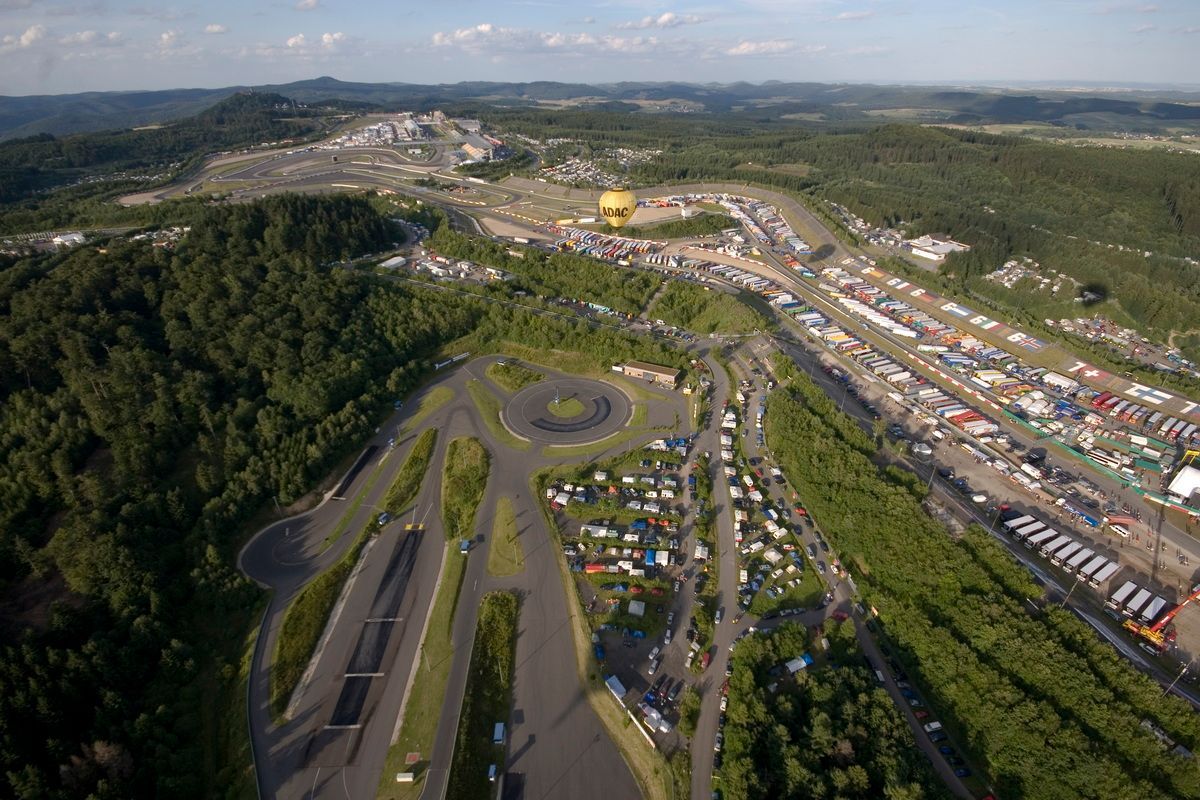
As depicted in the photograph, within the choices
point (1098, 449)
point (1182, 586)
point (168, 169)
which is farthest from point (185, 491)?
point (168, 169)

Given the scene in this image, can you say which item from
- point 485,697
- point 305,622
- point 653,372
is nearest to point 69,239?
point 305,622

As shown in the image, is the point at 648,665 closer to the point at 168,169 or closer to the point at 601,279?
the point at 601,279

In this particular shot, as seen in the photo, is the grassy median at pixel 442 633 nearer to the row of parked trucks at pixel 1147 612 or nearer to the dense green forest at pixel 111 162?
the row of parked trucks at pixel 1147 612

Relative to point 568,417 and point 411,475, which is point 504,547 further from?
point 568,417

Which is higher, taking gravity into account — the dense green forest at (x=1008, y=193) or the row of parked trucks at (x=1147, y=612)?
the dense green forest at (x=1008, y=193)

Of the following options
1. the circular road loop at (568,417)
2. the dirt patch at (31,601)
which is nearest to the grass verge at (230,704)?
the dirt patch at (31,601)

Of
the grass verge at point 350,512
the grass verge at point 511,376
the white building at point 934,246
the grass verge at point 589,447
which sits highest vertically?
the white building at point 934,246
